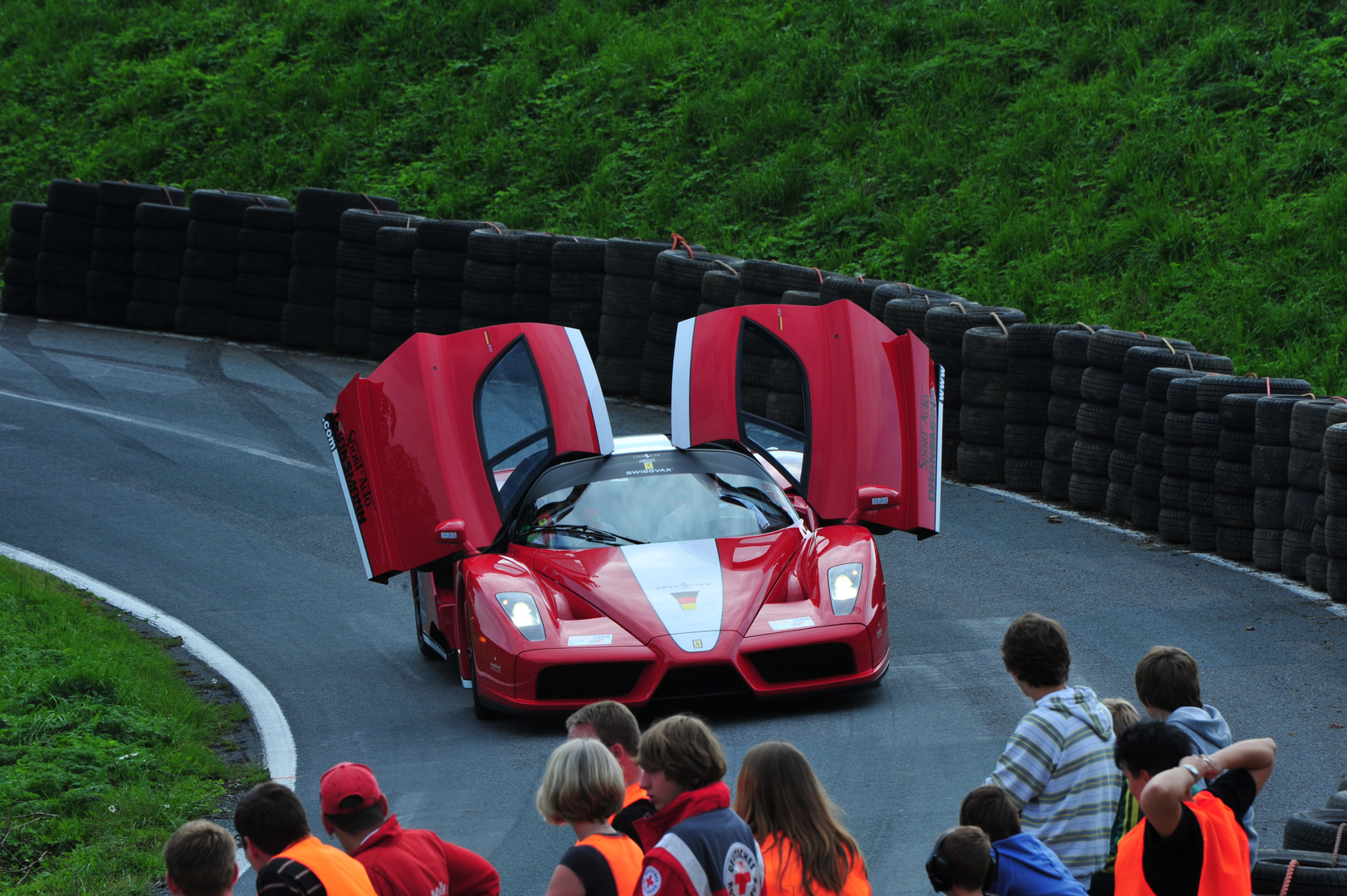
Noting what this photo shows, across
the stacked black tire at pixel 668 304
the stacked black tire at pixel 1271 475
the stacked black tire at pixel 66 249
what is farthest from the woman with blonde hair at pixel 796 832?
the stacked black tire at pixel 66 249

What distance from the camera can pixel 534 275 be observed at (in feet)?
59.6

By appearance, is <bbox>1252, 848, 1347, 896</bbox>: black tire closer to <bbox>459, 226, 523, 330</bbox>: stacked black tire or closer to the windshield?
the windshield

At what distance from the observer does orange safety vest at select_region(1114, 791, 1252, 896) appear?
12.3 ft

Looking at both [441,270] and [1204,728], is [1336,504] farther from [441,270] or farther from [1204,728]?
[441,270]

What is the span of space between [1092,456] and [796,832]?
31.0 ft

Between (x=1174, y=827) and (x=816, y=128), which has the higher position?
(x=816, y=128)

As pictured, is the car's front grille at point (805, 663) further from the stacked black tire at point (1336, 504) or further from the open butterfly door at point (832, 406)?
the stacked black tire at point (1336, 504)

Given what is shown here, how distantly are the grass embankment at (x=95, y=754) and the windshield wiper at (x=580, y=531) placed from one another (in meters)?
2.04

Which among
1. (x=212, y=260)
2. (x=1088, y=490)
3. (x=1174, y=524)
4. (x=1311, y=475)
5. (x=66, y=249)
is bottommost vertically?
(x=1174, y=524)

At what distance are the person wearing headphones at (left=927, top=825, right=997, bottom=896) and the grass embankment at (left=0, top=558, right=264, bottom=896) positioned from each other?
12.3 ft

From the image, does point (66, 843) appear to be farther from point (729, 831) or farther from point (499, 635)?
point (729, 831)

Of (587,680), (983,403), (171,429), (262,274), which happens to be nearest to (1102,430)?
(983,403)

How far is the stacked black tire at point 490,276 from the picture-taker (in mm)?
18250

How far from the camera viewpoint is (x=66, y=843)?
6.68 meters
